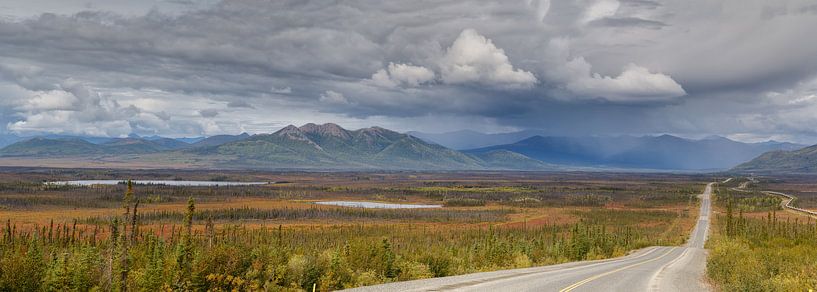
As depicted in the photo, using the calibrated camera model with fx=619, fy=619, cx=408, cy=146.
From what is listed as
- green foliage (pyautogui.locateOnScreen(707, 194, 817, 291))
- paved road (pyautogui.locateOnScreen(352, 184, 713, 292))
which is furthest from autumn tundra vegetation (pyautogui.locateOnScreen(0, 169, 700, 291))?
green foliage (pyautogui.locateOnScreen(707, 194, 817, 291))

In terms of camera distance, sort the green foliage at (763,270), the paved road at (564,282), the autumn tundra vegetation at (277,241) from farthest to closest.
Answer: the paved road at (564,282)
the autumn tundra vegetation at (277,241)
the green foliage at (763,270)

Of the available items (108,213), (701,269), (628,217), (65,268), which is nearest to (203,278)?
(65,268)

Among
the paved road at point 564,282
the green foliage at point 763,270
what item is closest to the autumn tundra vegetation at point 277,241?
the paved road at point 564,282

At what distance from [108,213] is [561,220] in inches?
4386

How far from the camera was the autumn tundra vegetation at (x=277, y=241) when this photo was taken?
1073 inches

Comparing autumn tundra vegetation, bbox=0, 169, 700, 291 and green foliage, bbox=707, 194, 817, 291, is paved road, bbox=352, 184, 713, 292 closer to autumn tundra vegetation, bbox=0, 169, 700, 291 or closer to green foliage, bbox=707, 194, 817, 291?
green foliage, bbox=707, 194, 817, 291

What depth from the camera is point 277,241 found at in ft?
280

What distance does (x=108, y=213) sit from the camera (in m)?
150

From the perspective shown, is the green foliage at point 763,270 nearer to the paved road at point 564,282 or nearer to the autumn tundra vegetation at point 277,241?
the paved road at point 564,282

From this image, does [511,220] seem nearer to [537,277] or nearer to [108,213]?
[108,213]

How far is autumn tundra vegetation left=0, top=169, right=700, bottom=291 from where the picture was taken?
27.2 meters

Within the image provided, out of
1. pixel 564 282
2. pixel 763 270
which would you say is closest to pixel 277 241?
pixel 564 282

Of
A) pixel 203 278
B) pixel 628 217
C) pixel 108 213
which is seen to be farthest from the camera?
pixel 628 217

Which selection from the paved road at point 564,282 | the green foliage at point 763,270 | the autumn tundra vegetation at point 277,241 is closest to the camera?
the green foliage at point 763,270
